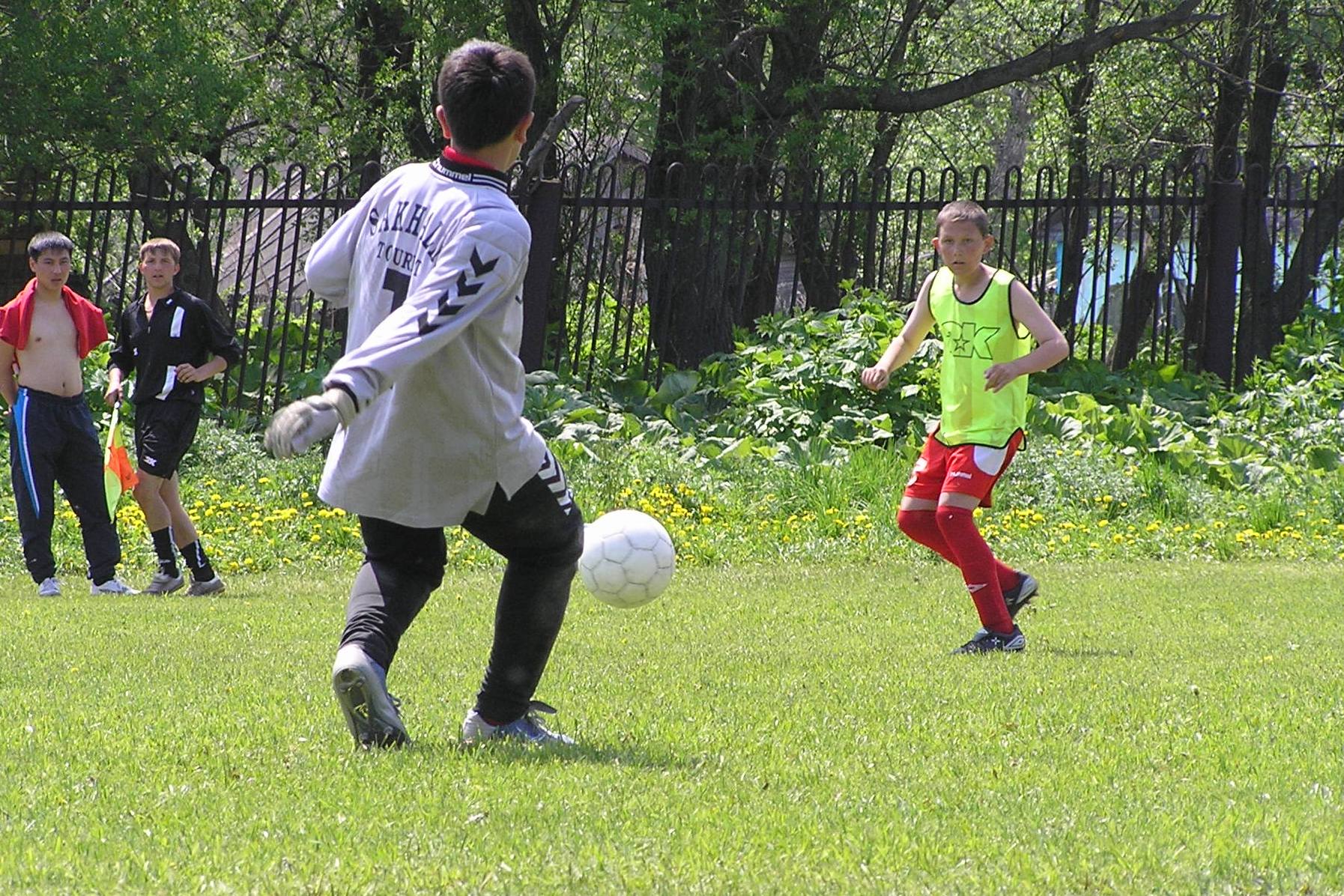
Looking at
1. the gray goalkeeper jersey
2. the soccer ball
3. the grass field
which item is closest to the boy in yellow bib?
the grass field

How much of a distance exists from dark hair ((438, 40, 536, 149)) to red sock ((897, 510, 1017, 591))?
331 cm

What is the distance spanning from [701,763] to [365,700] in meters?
0.91

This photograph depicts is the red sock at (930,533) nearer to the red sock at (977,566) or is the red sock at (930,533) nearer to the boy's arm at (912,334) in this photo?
the red sock at (977,566)

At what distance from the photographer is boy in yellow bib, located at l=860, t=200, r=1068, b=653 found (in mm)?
6727

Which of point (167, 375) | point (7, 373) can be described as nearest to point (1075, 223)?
point (167, 375)

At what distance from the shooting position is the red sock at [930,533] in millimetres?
6980

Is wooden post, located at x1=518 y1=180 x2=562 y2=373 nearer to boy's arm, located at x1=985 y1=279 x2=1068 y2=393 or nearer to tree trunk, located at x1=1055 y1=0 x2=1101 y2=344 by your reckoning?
tree trunk, located at x1=1055 y1=0 x2=1101 y2=344

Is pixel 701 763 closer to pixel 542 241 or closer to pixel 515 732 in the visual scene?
pixel 515 732

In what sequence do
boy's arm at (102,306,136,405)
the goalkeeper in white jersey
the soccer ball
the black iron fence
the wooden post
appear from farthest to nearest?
the black iron fence, the wooden post, boy's arm at (102,306,136,405), the soccer ball, the goalkeeper in white jersey

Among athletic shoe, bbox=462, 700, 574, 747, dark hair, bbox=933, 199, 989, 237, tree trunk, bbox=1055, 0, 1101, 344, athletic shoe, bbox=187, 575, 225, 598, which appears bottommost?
athletic shoe, bbox=187, 575, 225, 598

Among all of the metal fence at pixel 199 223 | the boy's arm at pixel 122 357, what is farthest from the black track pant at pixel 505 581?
the metal fence at pixel 199 223

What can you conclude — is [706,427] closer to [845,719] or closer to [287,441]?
[845,719]

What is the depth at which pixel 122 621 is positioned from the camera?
7.50 meters

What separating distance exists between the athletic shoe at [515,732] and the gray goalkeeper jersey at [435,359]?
27.6 inches
